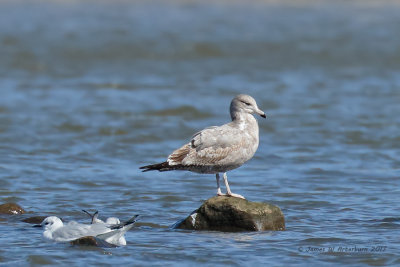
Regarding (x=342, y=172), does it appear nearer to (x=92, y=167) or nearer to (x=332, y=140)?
(x=332, y=140)

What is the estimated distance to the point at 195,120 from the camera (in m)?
15.1

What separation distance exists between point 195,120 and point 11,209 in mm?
6612

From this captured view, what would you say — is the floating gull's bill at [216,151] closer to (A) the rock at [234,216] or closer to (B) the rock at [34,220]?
(A) the rock at [234,216]

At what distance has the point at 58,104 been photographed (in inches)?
629

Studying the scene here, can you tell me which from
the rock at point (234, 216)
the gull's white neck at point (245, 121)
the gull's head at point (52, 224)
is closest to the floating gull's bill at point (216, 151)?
the gull's white neck at point (245, 121)

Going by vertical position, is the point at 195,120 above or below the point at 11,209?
above

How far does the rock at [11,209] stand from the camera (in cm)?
880

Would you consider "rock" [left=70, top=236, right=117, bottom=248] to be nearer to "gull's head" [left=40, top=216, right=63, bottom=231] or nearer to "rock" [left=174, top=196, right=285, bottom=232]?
"gull's head" [left=40, top=216, right=63, bottom=231]

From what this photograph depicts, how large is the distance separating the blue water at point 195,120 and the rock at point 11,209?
19cm

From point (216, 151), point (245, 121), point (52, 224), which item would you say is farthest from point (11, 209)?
point (245, 121)

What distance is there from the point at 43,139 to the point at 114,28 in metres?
12.3

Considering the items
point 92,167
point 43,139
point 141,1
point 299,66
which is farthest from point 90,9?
point 92,167

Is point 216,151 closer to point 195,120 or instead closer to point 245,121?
point 245,121

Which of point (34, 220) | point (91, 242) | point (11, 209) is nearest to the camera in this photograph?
point (91, 242)
